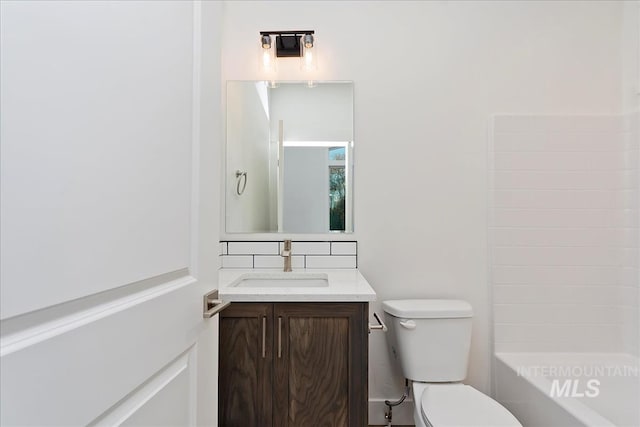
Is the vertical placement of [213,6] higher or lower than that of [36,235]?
higher

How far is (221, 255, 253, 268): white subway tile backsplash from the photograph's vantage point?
2.04 metres

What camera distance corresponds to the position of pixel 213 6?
0.91 metres

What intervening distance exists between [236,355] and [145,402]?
33.6 inches

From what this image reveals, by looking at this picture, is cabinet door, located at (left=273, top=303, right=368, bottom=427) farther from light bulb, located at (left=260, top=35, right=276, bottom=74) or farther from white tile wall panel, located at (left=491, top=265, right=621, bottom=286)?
light bulb, located at (left=260, top=35, right=276, bottom=74)

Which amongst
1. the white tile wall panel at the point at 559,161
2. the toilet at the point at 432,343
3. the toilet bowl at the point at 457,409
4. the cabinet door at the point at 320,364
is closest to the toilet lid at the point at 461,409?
the toilet bowl at the point at 457,409

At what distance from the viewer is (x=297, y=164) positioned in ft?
6.81

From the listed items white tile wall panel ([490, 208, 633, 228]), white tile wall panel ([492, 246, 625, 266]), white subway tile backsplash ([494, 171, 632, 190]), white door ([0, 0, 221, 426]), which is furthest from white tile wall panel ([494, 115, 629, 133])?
white door ([0, 0, 221, 426])

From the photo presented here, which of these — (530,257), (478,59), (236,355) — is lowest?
(236,355)

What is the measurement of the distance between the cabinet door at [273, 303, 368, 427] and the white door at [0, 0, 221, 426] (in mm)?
633

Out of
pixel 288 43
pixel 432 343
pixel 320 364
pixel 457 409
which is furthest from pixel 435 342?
pixel 288 43

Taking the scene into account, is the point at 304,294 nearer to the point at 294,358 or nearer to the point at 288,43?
the point at 294,358

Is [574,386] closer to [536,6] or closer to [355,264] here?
[355,264]

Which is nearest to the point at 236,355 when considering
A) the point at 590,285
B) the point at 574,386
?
the point at 574,386

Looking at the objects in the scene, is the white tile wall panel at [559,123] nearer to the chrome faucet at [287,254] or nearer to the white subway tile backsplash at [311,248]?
the white subway tile backsplash at [311,248]
